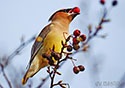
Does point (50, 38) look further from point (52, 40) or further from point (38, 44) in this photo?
point (38, 44)


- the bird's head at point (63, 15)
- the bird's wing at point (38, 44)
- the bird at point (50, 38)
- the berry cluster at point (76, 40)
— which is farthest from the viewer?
the bird's head at point (63, 15)

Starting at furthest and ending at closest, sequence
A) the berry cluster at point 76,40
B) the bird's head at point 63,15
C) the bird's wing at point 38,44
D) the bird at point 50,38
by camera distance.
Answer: the bird's head at point 63,15, the bird's wing at point 38,44, the bird at point 50,38, the berry cluster at point 76,40

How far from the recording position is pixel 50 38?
278cm

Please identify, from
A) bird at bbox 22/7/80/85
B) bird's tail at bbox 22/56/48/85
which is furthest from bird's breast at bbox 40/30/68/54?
bird's tail at bbox 22/56/48/85

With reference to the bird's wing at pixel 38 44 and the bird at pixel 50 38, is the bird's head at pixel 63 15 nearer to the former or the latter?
the bird at pixel 50 38

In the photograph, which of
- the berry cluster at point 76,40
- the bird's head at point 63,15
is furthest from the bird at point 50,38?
the berry cluster at point 76,40

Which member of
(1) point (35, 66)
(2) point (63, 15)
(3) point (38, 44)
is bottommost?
(1) point (35, 66)

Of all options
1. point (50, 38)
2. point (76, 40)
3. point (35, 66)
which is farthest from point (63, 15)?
point (76, 40)

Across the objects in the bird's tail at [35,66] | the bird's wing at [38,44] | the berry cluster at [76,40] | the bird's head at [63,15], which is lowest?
the bird's tail at [35,66]

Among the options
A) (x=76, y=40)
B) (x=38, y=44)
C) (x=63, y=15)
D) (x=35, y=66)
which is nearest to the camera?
(x=76, y=40)

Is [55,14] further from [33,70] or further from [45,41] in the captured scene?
[33,70]

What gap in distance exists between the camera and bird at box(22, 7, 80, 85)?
2643 millimetres

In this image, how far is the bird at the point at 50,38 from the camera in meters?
2.64

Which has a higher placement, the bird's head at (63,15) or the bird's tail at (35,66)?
the bird's head at (63,15)
